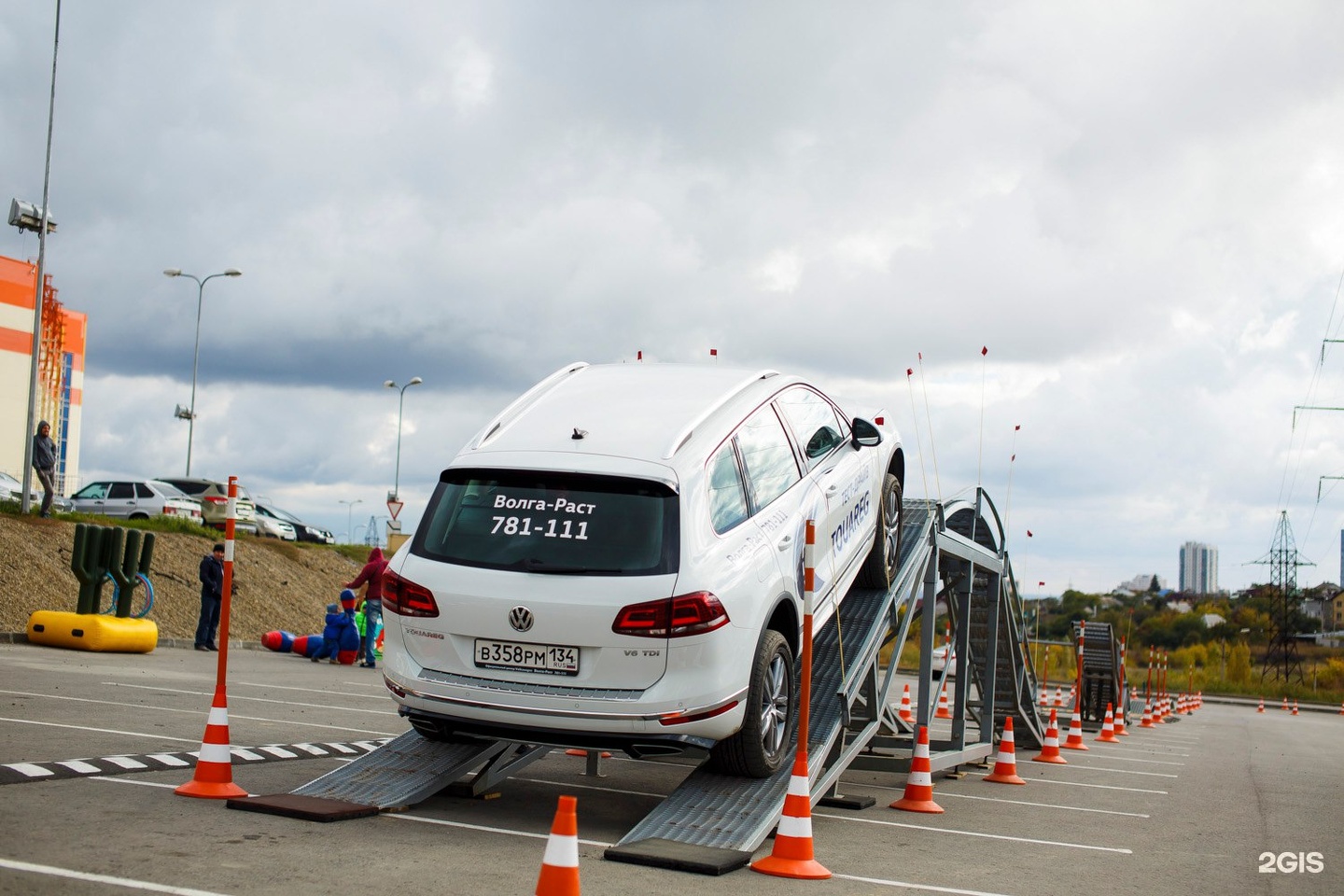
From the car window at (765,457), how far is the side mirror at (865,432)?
3.30 feet

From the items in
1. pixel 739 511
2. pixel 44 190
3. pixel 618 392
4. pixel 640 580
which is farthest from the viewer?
pixel 44 190

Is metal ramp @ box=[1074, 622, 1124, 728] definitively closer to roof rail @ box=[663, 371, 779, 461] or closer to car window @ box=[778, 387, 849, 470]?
car window @ box=[778, 387, 849, 470]

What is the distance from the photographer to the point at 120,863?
215 inches

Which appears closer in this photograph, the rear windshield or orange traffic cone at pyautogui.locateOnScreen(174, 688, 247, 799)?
the rear windshield

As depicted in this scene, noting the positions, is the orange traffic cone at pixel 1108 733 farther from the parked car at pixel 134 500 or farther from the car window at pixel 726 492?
the parked car at pixel 134 500

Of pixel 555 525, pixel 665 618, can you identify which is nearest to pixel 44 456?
pixel 555 525

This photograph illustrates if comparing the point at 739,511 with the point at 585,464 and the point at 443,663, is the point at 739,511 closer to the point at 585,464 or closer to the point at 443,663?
the point at 585,464

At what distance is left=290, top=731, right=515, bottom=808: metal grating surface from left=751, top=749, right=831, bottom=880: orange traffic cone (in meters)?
1.85

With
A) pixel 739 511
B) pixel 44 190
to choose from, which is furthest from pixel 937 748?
pixel 44 190

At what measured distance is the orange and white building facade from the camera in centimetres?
5012

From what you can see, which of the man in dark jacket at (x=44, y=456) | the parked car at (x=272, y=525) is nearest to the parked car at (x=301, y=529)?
the parked car at (x=272, y=525)

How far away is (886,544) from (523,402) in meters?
3.57

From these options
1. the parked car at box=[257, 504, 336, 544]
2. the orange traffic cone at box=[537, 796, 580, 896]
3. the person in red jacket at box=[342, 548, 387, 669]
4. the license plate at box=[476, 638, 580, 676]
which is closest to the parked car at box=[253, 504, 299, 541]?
the parked car at box=[257, 504, 336, 544]

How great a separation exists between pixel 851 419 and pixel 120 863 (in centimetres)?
602
